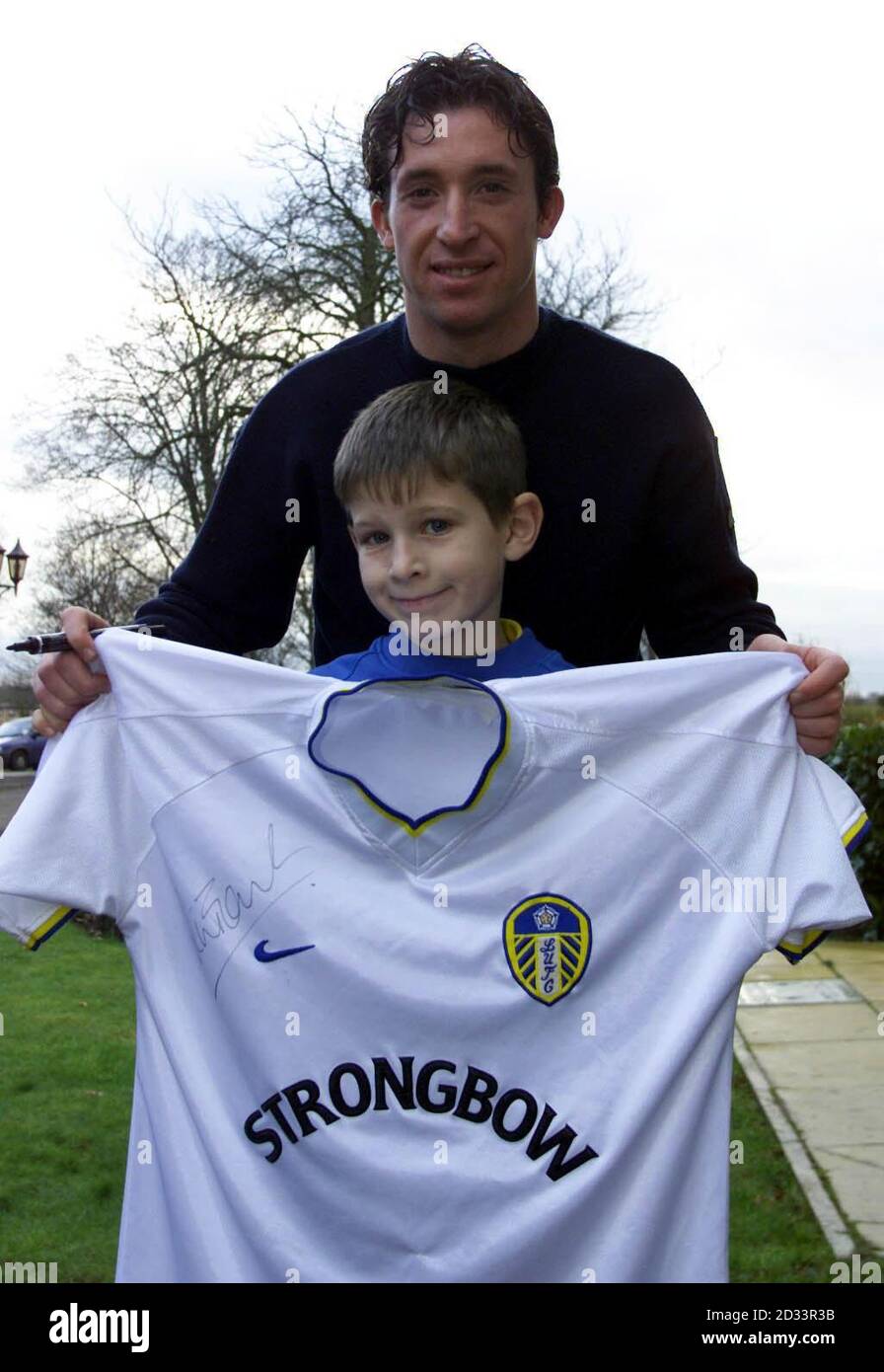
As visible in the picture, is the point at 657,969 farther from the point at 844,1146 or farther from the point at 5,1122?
the point at 5,1122

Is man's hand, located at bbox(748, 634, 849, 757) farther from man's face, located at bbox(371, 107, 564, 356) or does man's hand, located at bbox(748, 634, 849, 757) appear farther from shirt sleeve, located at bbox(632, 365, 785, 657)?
man's face, located at bbox(371, 107, 564, 356)

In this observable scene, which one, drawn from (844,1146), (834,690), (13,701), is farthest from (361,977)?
(13,701)

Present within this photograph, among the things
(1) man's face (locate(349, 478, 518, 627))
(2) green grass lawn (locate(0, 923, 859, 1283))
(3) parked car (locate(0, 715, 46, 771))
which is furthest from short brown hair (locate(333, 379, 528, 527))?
(3) parked car (locate(0, 715, 46, 771))

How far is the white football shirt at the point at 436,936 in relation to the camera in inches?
95.7

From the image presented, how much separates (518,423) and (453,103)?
607mm

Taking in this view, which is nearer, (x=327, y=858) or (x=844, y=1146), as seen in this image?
(x=327, y=858)

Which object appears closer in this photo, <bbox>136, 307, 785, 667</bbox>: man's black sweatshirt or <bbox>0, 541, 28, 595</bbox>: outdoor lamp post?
<bbox>136, 307, 785, 667</bbox>: man's black sweatshirt

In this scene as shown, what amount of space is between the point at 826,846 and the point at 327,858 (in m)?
0.79

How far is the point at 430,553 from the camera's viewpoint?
2703 mm

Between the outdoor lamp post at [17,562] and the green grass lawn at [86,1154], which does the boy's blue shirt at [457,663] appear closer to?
the green grass lawn at [86,1154]

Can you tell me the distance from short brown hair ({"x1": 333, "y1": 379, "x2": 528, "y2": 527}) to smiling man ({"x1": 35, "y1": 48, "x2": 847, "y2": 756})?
0.70 ft

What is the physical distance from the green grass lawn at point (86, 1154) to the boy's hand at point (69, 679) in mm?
2866

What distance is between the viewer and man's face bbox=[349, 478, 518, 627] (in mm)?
2693

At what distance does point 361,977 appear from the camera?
2.46 m
